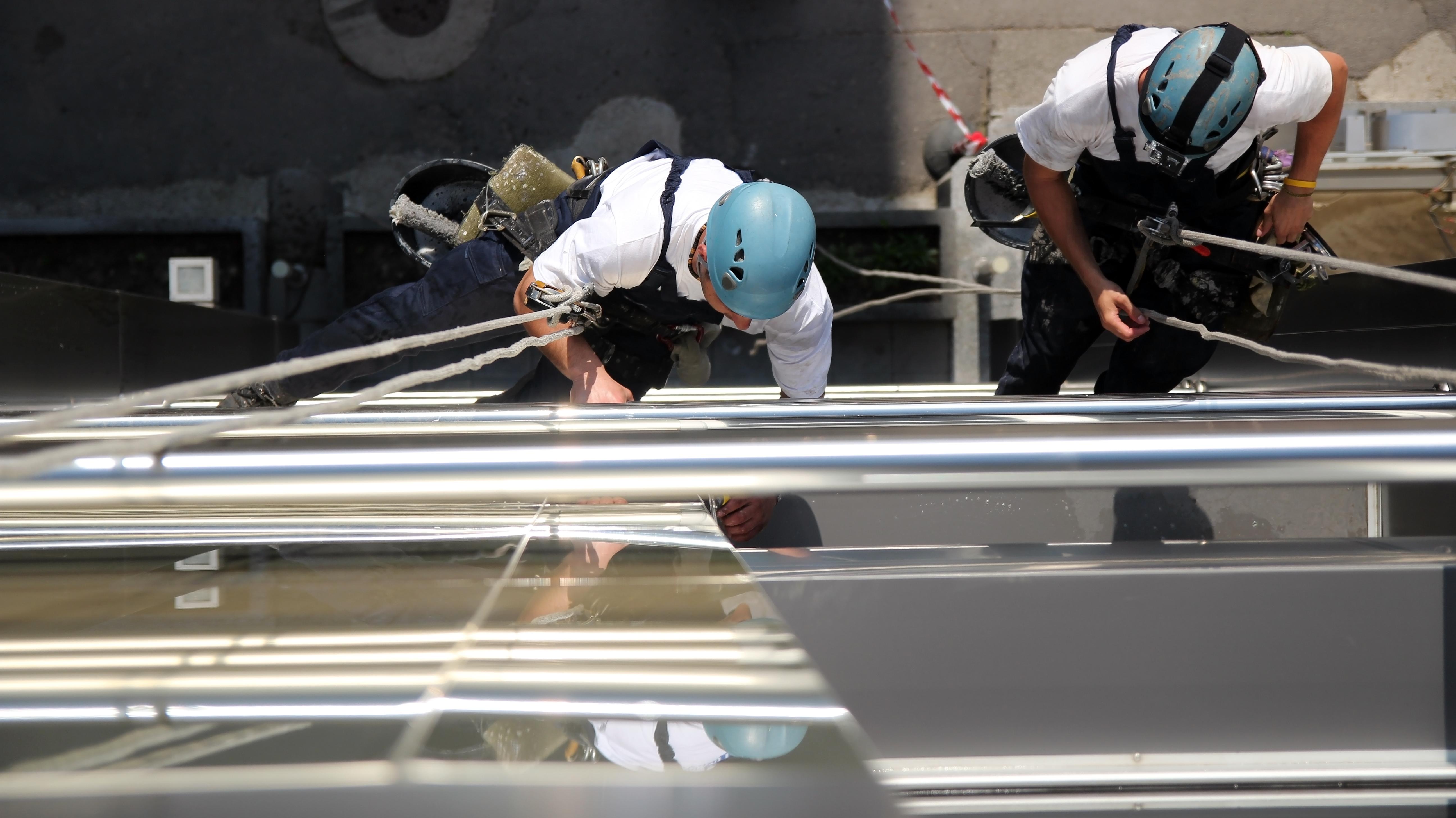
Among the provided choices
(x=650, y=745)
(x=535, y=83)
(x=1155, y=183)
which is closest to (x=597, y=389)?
(x=650, y=745)

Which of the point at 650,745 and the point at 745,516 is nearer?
the point at 650,745

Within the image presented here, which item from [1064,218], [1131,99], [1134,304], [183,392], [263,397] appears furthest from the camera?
[263,397]

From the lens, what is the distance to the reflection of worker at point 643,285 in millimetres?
1883

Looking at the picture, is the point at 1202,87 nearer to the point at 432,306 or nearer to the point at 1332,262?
the point at 1332,262

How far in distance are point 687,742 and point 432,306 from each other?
1.96 m

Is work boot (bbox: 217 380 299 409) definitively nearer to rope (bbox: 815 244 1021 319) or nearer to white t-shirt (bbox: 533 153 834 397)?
white t-shirt (bbox: 533 153 834 397)

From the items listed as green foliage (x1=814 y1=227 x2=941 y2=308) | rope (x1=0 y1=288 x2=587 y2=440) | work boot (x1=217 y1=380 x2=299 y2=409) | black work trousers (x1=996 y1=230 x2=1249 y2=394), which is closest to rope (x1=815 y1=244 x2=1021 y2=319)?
green foliage (x1=814 y1=227 x2=941 y2=308)

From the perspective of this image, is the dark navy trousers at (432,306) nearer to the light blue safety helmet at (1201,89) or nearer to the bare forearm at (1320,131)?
the light blue safety helmet at (1201,89)

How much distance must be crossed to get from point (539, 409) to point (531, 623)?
263 millimetres

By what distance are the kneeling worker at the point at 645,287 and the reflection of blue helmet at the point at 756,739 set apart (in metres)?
0.91

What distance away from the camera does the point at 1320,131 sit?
2096mm

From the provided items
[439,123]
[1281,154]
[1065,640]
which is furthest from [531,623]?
[439,123]

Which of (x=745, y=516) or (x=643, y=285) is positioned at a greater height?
(x=643, y=285)

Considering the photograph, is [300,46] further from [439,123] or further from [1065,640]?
[1065,640]
